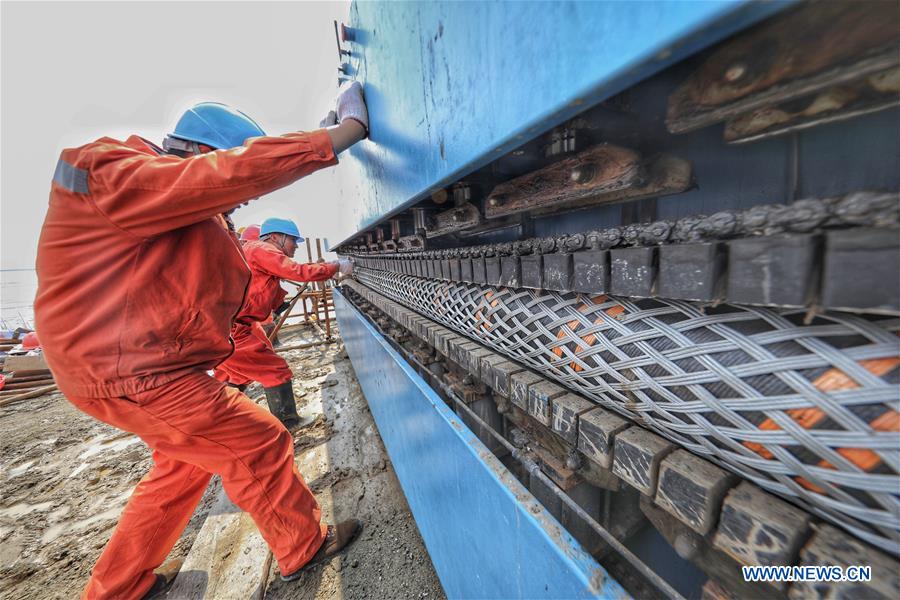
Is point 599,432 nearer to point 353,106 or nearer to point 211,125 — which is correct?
point 353,106

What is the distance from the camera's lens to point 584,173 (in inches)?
22.1

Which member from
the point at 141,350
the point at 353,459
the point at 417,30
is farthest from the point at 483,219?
the point at 353,459

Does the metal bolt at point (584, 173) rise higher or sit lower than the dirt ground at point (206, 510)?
higher

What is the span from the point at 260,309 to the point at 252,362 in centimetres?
48

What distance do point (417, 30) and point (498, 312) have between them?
72 cm

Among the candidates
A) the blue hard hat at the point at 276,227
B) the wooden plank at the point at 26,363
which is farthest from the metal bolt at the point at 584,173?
the wooden plank at the point at 26,363

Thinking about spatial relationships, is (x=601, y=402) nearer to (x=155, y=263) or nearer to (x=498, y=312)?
(x=498, y=312)

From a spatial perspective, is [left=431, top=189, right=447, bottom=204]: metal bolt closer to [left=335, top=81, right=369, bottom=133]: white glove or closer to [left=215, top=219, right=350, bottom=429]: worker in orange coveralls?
[left=335, top=81, right=369, bottom=133]: white glove

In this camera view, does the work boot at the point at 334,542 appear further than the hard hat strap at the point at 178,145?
Yes

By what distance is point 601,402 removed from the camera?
59cm

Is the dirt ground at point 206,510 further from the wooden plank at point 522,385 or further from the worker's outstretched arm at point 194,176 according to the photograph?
the worker's outstretched arm at point 194,176

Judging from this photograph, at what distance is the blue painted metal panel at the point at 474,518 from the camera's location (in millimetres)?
546

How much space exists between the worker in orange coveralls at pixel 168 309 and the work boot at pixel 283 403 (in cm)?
134

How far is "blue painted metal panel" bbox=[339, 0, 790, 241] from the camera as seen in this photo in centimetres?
30
